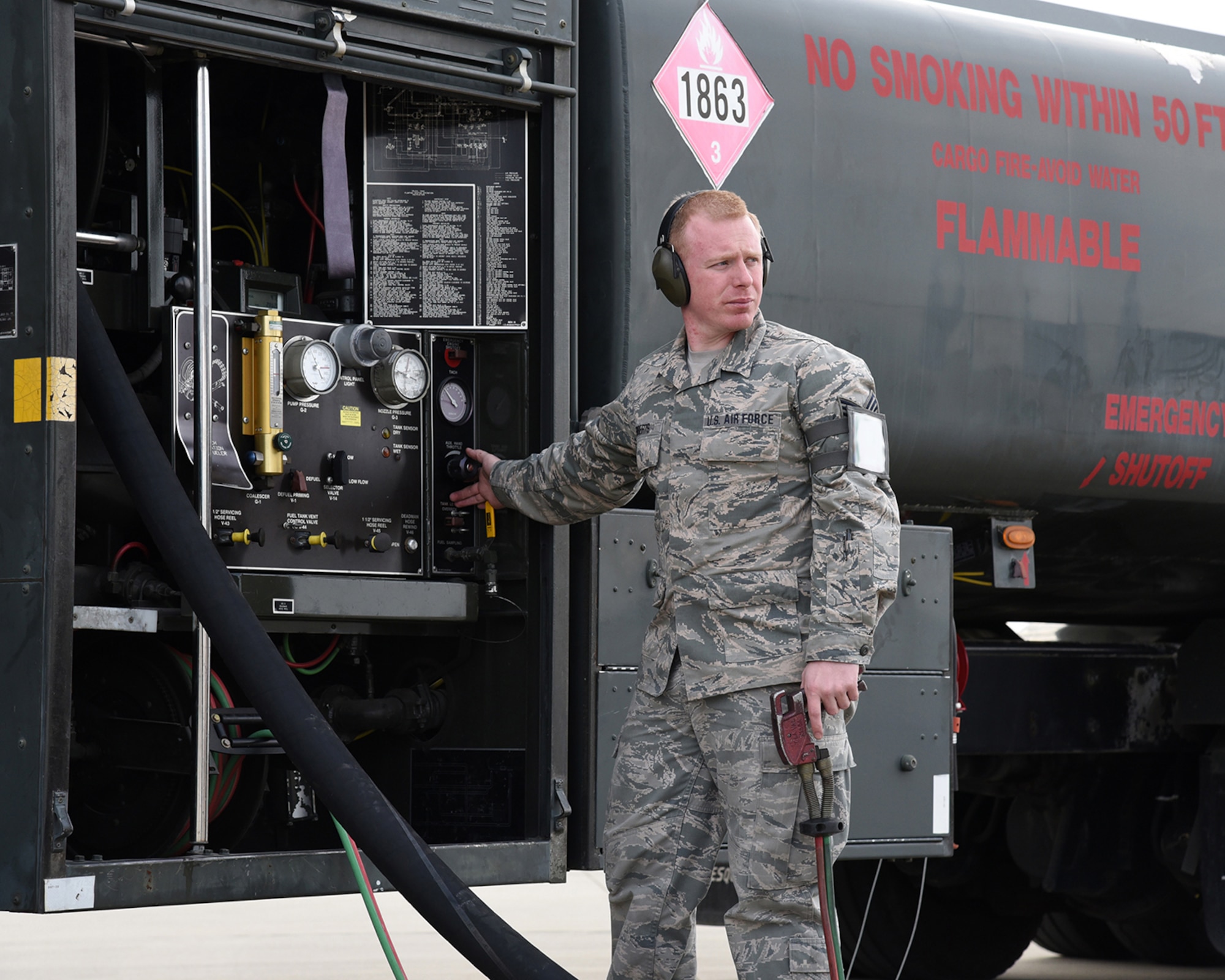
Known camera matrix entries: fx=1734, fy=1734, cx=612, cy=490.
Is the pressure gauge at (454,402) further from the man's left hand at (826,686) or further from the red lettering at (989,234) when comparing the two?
the red lettering at (989,234)

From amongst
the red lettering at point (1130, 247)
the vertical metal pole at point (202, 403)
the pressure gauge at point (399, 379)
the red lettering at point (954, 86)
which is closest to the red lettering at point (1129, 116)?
the red lettering at point (1130, 247)

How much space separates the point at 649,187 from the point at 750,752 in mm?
1374

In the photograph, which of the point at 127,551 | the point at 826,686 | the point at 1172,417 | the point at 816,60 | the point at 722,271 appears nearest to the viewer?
the point at 826,686

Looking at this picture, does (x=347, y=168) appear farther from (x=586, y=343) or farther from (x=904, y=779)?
(x=904, y=779)

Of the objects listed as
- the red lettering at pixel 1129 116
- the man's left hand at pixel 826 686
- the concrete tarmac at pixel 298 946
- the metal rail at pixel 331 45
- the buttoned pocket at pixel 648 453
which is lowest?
the concrete tarmac at pixel 298 946

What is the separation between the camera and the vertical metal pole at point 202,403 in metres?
3.25

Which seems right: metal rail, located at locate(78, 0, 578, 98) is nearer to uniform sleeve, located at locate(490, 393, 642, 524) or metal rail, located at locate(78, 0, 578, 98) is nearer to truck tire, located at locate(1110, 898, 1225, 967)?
uniform sleeve, located at locate(490, 393, 642, 524)

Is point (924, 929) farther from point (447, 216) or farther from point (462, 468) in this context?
point (447, 216)

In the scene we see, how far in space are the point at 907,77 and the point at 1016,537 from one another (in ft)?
4.01

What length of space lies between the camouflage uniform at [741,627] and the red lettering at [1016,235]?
1.19 meters

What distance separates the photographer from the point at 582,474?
3.56m

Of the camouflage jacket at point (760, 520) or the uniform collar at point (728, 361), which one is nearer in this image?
the camouflage jacket at point (760, 520)

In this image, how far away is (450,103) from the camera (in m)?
3.80

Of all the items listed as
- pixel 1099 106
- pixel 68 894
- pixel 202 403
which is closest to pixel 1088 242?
pixel 1099 106
